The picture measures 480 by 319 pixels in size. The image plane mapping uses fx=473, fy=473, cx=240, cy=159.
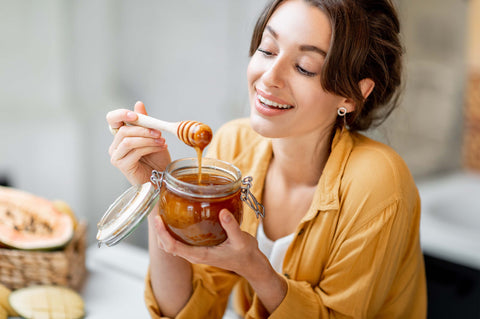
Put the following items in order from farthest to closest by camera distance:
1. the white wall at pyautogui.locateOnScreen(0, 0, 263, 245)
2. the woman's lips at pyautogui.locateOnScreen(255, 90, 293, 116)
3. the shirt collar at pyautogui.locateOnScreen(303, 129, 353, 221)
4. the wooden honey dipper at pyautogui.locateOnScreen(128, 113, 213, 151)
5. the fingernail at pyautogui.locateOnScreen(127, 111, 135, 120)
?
the white wall at pyautogui.locateOnScreen(0, 0, 263, 245), the shirt collar at pyautogui.locateOnScreen(303, 129, 353, 221), the woman's lips at pyautogui.locateOnScreen(255, 90, 293, 116), the fingernail at pyautogui.locateOnScreen(127, 111, 135, 120), the wooden honey dipper at pyautogui.locateOnScreen(128, 113, 213, 151)

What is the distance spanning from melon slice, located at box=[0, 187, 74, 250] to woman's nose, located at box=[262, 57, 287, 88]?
693 mm

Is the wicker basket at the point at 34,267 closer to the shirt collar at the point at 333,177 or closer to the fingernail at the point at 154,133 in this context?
the fingernail at the point at 154,133

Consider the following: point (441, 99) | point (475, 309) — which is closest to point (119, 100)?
point (441, 99)

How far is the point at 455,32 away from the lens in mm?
2607

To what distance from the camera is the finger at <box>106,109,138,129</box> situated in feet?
3.00

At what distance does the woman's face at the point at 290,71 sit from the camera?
3.26ft

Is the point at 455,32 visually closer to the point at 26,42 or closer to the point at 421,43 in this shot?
the point at 421,43

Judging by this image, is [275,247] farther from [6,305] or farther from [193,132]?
[6,305]

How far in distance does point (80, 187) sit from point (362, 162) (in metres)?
1.74

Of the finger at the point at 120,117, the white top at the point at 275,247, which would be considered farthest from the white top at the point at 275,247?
the finger at the point at 120,117

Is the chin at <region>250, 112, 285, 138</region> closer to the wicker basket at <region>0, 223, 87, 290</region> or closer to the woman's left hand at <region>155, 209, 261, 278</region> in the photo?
the woman's left hand at <region>155, 209, 261, 278</region>

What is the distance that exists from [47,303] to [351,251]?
2.41 ft

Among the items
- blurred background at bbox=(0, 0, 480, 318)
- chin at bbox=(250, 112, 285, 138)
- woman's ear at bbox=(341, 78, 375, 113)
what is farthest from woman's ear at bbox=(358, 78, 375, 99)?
blurred background at bbox=(0, 0, 480, 318)

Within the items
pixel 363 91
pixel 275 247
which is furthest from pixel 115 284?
A: pixel 363 91
